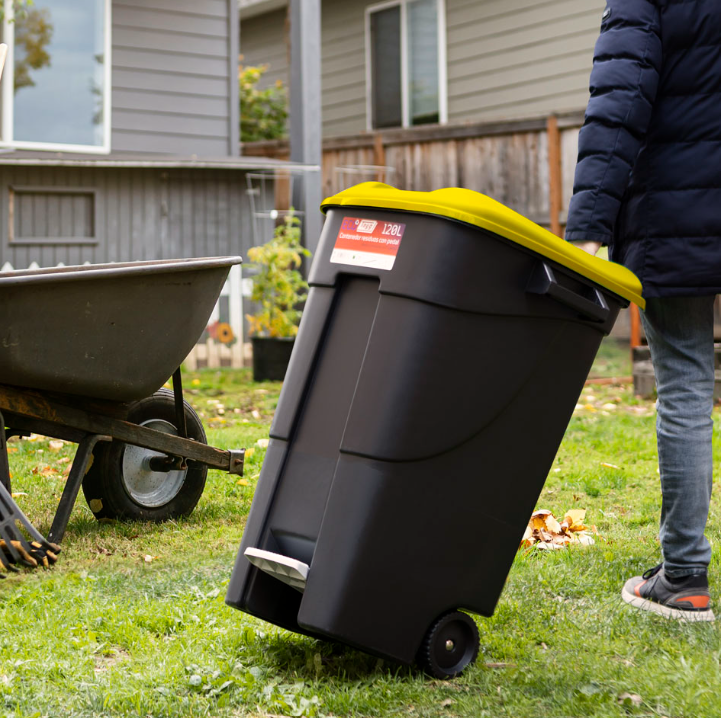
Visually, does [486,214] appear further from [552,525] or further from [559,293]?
[552,525]

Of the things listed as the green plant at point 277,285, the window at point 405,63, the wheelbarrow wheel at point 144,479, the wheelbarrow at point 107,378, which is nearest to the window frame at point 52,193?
the green plant at point 277,285

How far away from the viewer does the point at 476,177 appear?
1018 cm

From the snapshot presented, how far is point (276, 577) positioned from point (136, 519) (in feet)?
5.20

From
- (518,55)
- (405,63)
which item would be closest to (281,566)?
(518,55)

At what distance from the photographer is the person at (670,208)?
7.77 ft

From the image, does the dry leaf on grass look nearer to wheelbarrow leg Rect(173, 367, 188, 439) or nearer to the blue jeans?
the blue jeans

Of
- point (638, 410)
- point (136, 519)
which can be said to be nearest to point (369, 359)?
point (136, 519)

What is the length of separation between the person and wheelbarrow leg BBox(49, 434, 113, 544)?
1.76m

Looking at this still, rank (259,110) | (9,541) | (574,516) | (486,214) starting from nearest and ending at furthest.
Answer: (486,214), (9,541), (574,516), (259,110)

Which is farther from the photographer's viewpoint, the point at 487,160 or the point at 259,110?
the point at 259,110

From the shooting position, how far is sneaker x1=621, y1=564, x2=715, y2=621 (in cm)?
248

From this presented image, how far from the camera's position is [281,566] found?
204cm

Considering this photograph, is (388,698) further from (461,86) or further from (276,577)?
(461,86)

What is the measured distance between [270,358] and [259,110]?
714cm
